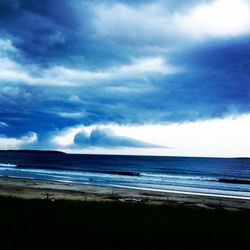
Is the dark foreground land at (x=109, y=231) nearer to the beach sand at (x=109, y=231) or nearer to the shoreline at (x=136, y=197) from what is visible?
the beach sand at (x=109, y=231)

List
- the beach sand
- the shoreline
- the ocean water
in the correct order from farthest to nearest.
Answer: the ocean water → the shoreline → the beach sand

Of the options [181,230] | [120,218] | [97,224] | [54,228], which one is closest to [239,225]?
[181,230]

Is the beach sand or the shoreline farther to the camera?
the shoreline

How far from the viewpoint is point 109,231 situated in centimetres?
1077

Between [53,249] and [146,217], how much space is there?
679 centimetres

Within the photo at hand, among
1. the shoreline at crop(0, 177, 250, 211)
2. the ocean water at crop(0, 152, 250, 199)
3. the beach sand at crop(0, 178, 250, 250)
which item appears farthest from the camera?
the ocean water at crop(0, 152, 250, 199)

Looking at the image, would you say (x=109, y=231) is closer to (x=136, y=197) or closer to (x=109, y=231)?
(x=109, y=231)

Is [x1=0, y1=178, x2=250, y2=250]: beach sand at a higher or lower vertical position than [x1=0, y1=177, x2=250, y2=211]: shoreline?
higher

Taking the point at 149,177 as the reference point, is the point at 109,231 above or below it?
above

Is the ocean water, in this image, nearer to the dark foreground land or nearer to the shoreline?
the shoreline

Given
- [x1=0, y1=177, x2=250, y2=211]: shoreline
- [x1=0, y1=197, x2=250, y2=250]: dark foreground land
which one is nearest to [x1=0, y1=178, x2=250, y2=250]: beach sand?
[x1=0, y1=197, x2=250, y2=250]: dark foreground land

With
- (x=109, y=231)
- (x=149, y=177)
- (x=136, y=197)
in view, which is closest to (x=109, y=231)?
(x=109, y=231)

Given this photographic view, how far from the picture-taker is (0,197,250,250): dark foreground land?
9.16 m

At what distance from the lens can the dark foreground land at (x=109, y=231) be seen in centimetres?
916
